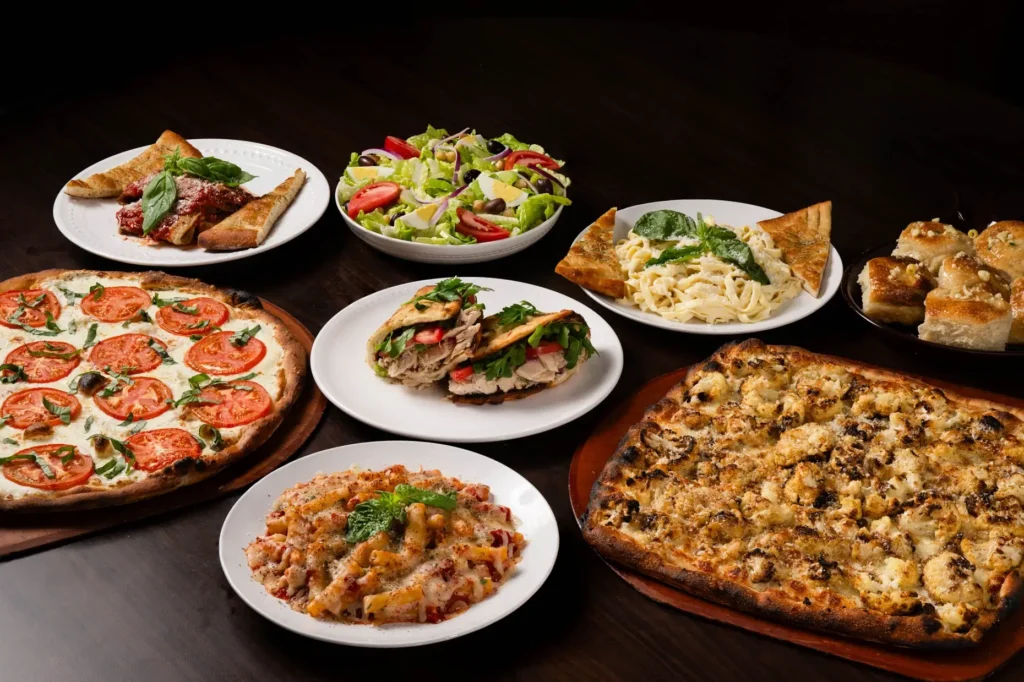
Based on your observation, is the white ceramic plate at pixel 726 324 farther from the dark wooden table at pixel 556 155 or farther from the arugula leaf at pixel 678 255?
the arugula leaf at pixel 678 255

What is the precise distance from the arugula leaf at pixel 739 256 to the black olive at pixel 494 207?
1.01m

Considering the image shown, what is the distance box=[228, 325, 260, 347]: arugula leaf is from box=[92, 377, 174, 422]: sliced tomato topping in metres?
0.35

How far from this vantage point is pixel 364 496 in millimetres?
3189

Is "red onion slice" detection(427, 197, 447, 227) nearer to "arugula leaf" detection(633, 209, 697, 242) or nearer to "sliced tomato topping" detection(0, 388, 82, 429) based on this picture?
"arugula leaf" detection(633, 209, 697, 242)

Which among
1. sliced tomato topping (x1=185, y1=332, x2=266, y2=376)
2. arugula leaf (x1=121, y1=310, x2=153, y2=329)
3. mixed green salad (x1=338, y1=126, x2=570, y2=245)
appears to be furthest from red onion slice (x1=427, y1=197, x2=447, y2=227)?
arugula leaf (x1=121, y1=310, x2=153, y2=329)

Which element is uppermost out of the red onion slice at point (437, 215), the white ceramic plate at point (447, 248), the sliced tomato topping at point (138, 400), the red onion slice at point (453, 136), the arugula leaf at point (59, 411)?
the red onion slice at point (453, 136)

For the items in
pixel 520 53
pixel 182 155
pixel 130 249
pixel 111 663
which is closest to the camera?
pixel 111 663

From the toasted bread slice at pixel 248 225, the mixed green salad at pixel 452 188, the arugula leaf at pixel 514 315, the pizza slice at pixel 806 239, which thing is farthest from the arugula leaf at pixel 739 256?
the toasted bread slice at pixel 248 225

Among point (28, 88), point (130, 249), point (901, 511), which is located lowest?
point (28, 88)

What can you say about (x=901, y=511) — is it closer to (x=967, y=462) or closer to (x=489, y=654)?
(x=967, y=462)

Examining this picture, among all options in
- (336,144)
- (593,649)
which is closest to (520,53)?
(336,144)

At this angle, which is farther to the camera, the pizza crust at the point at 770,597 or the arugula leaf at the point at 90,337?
the arugula leaf at the point at 90,337

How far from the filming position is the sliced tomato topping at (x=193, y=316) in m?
4.25

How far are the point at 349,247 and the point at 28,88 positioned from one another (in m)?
3.72
